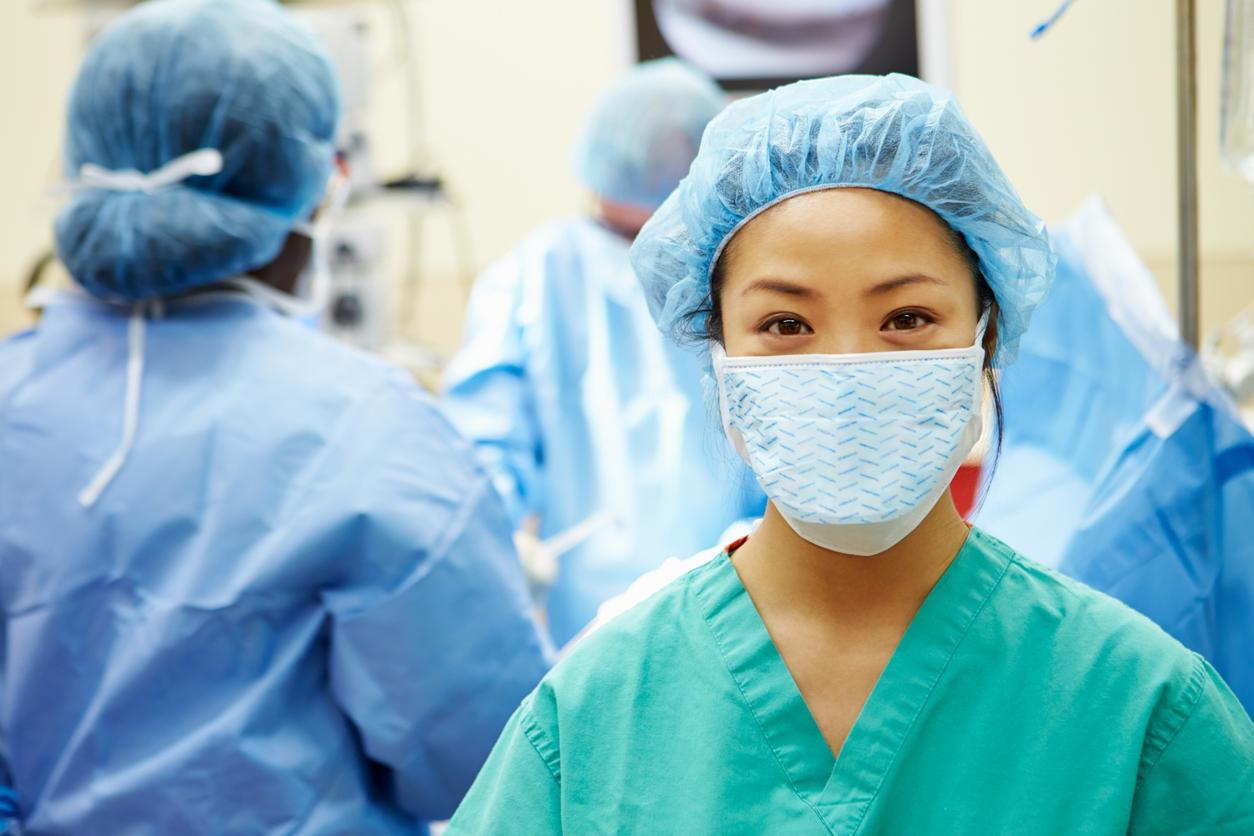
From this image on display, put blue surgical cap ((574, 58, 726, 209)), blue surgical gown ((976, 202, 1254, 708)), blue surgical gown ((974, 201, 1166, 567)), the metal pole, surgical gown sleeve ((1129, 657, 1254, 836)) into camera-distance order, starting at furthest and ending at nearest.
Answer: blue surgical cap ((574, 58, 726, 209)) < blue surgical gown ((974, 201, 1166, 567)) < the metal pole < blue surgical gown ((976, 202, 1254, 708)) < surgical gown sleeve ((1129, 657, 1254, 836))

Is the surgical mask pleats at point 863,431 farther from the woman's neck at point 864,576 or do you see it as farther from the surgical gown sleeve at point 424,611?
the surgical gown sleeve at point 424,611

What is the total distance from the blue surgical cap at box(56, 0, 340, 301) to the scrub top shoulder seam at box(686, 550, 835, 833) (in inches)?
24.7

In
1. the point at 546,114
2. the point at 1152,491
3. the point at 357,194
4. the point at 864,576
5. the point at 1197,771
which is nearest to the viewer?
the point at 1197,771

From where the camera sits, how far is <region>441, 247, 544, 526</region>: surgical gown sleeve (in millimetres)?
2061

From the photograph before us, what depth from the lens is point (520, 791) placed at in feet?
3.22

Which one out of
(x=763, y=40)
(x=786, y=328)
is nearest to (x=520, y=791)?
(x=786, y=328)

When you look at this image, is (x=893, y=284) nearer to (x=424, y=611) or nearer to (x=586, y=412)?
(x=424, y=611)

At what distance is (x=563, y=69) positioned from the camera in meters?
3.68

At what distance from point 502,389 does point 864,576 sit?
46.4 inches

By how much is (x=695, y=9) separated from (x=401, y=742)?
261 centimetres

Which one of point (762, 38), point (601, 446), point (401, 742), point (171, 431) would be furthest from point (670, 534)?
point (762, 38)

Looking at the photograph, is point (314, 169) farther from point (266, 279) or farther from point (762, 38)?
point (762, 38)

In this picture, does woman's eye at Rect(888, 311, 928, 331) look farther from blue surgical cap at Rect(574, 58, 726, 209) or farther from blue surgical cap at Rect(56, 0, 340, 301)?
blue surgical cap at Rect(574, 58, 726, 209)

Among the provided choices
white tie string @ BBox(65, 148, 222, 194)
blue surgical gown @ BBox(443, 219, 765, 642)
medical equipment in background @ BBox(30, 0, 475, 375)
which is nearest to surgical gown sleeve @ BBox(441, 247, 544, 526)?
blue surgical gown @ BBox(443, 219, 765, 642)
